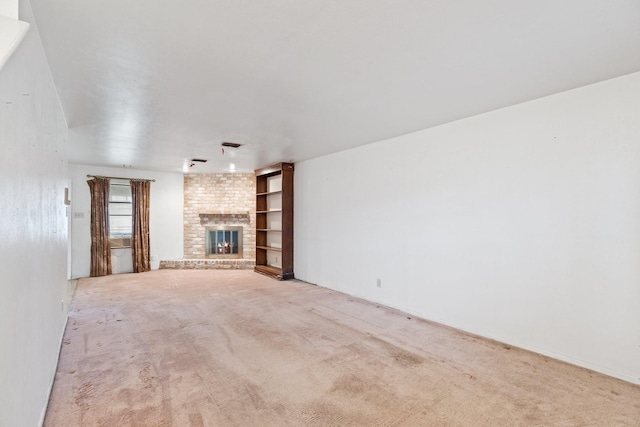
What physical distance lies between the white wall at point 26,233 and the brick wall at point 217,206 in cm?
566

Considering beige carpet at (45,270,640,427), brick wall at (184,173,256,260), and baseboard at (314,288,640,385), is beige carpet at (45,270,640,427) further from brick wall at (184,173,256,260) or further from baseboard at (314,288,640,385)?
brick wall at (184,173,256,260)

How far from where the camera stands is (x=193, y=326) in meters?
3.74

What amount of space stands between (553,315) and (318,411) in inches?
92.7

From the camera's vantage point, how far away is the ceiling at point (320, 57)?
5.77ft

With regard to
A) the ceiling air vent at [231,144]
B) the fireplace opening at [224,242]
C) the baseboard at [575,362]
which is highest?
the ceiling air vent at [231,144]

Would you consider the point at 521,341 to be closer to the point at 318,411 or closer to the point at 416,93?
the point at 318,411

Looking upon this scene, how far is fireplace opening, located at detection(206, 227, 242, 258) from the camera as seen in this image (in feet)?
27.1

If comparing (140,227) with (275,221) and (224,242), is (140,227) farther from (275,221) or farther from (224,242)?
(275,221)

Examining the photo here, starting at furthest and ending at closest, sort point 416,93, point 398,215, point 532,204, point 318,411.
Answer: point 398,215, point 532,204, point 416,93, point 318,411

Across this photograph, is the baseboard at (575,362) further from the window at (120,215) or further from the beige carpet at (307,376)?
the window at (120,215)

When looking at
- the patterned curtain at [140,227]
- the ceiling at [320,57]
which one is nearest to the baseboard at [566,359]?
the ceiling at [320,57]

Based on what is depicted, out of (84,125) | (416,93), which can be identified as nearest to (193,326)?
(84,125)

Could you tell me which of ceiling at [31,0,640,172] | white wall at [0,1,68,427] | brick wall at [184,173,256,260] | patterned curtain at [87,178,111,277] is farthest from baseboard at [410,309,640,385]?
patterned curtain at [87,178,111,277]

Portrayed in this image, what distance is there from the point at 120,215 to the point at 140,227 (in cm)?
51
